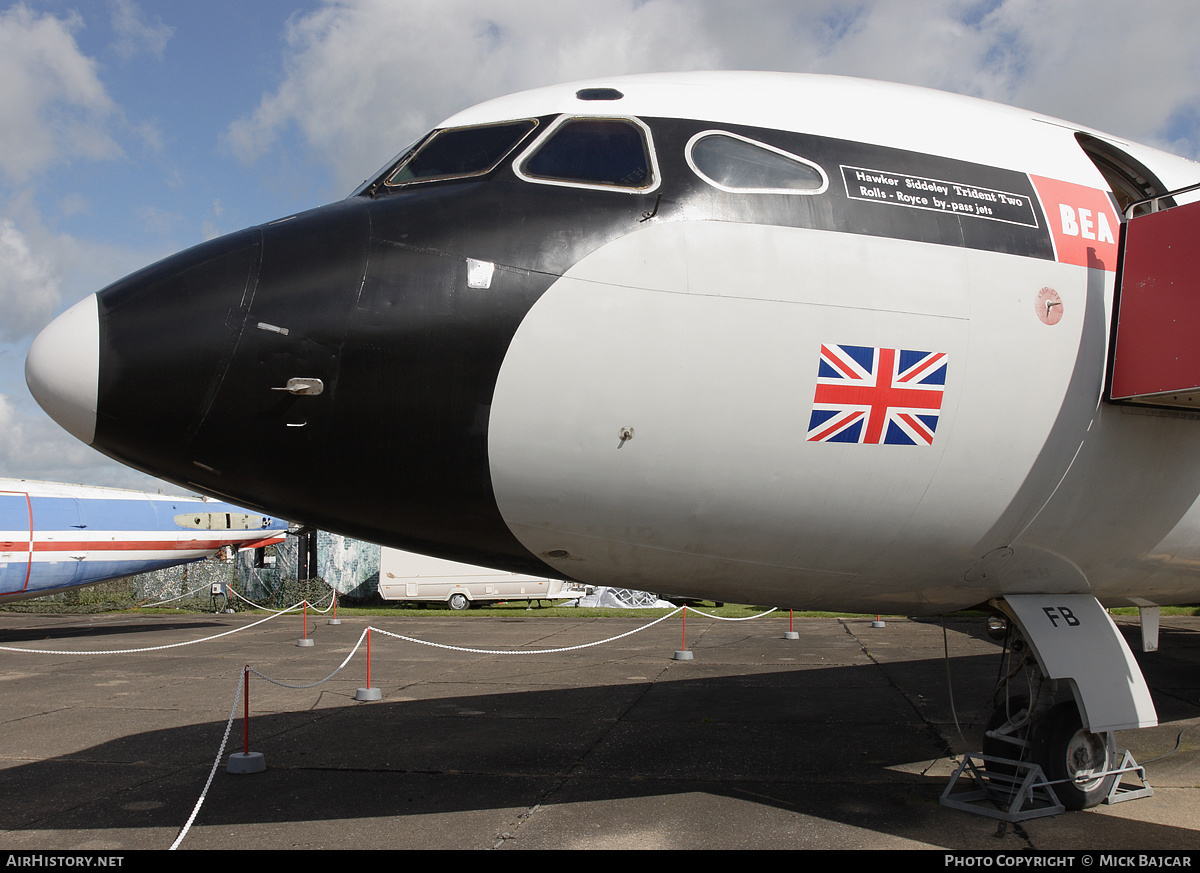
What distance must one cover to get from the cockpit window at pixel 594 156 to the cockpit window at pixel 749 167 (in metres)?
0.28

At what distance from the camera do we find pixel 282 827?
611 cm

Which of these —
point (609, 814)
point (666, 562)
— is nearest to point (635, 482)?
point (666, 562)

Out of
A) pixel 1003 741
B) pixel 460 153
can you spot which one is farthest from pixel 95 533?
pixel 1003 741

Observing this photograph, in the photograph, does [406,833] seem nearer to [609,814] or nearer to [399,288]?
[609,814]

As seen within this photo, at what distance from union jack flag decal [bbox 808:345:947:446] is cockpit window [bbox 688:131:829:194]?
0.92 metres

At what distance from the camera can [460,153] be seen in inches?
188

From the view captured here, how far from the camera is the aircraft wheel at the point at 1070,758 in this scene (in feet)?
19.0

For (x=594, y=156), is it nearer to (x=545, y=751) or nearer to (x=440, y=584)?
(x=545, y=751)

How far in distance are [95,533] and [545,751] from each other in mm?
16971

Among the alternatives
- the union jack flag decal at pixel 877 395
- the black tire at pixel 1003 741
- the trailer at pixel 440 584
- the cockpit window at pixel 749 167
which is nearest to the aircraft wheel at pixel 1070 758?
the black tire at pixel 1003 741

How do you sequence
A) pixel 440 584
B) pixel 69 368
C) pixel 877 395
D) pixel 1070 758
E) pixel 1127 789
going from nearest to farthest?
pixel 69 368 → pixel 877 395 → pixel 1070 758 → pixel 1127 789 → pixel 440 584

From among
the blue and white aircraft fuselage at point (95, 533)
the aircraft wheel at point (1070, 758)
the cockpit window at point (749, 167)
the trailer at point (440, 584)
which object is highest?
the cockpit window at point (749, 167)

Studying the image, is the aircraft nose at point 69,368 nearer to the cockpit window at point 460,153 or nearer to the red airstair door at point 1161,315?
the cockpit window at point 460,153
